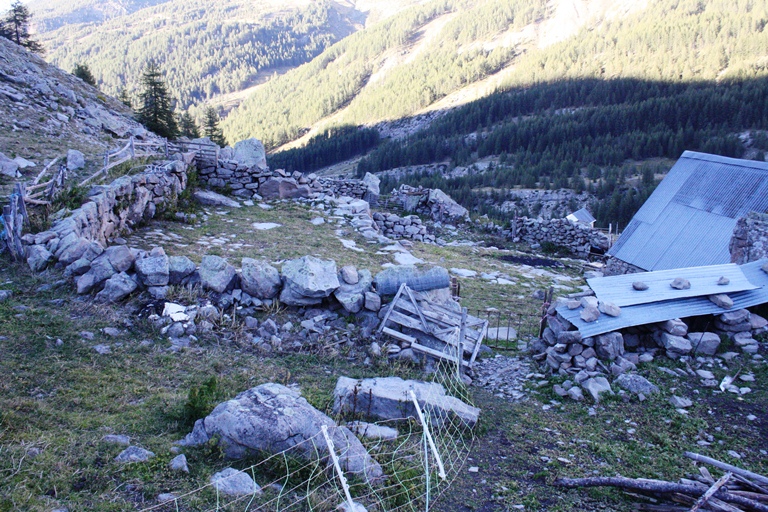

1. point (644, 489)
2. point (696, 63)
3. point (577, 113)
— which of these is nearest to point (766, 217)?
point (644, 489)

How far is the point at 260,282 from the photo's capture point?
9.57 metres

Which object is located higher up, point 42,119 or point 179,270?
point 42,119

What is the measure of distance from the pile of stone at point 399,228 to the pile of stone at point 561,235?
7028 mm

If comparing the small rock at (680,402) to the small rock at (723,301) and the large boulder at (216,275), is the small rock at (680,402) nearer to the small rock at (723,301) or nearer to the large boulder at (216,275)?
the small rock at (723,301)

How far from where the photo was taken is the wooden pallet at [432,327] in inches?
352

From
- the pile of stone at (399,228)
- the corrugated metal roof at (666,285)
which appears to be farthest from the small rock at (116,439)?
the pile of stone at (399,228)

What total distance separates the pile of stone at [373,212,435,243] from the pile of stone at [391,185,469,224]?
5.80 metres

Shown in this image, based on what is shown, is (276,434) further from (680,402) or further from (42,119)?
(42,119)

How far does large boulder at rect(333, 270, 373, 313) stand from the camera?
31.2 feet

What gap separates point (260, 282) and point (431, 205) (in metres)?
22.9

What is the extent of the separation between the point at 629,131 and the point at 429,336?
8386 centimetres

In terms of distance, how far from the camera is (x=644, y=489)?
521 cm

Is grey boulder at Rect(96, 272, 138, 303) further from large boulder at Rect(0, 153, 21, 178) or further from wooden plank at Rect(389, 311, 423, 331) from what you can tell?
large boulder at Rect(0, 153, 21, 178)

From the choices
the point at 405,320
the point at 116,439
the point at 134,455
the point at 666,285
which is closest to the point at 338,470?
the point at 134,455
